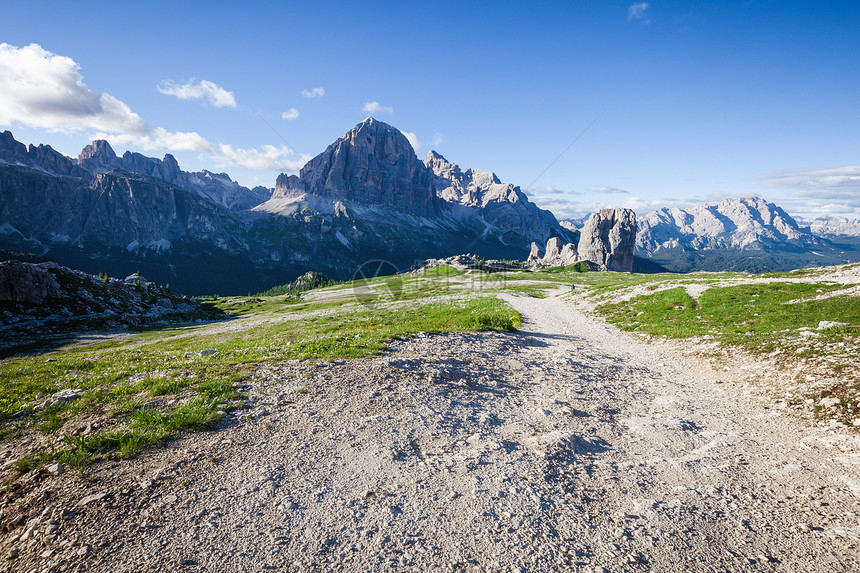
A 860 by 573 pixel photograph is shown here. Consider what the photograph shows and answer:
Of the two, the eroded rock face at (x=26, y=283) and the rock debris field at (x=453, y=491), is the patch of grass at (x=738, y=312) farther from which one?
the eroded rock face at (x=26, y=283)

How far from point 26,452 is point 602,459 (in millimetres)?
15052

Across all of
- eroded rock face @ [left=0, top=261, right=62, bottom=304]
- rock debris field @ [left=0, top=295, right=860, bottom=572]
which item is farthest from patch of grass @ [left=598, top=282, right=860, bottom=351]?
eroded rock face @ [left=0, top=261, right=62, bottom=304]

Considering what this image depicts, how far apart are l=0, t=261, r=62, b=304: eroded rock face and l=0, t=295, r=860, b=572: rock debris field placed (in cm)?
6990

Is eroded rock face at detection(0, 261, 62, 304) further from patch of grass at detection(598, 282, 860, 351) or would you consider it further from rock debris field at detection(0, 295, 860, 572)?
patch of grass at detection(598, 282, 860, 351)

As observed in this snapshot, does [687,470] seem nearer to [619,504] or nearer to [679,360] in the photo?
[619,504]

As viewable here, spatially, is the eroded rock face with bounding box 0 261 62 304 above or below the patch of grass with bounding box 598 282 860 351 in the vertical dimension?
above

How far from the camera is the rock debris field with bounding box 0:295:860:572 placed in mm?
6332

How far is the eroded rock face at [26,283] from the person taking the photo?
53625 mm

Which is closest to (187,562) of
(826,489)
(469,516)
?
(469,516)

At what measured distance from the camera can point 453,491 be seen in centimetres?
819

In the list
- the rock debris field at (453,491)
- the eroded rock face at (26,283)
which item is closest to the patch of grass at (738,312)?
the rock debris field at (453,491)

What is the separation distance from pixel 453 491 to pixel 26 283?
8119 centimetres

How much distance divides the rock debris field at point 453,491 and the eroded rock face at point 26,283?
6990 centimetres

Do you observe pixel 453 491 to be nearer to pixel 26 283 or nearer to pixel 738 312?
pixel 738 312
